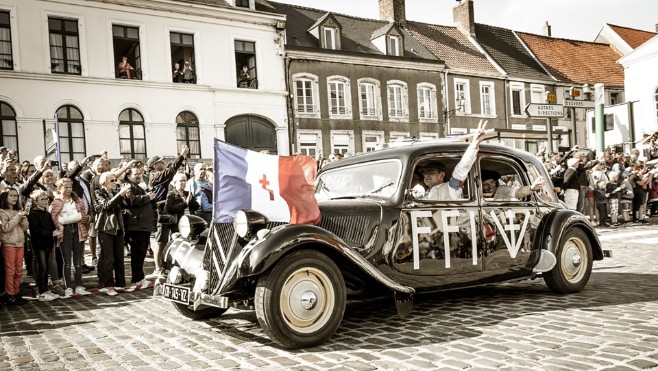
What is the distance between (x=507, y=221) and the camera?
5.84m

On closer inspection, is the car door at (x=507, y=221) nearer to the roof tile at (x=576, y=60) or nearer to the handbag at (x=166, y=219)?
the handbag at (x=166, y=219)

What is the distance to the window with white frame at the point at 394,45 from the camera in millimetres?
28875

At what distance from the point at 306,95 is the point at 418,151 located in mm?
20846

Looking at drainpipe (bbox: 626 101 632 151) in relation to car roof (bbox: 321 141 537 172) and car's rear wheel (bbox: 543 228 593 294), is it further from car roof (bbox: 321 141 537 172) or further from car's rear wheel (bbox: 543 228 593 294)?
car roof (bbox: 321 141 537 172)

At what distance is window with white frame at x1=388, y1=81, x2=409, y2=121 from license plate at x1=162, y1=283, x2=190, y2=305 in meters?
24.4

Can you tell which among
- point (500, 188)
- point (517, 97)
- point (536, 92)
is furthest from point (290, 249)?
point (536, 92)

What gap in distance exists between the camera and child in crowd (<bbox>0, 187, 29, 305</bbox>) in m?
7.33

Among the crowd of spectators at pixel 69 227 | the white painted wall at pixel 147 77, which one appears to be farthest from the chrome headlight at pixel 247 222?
the white painted wall at pixel 147 77

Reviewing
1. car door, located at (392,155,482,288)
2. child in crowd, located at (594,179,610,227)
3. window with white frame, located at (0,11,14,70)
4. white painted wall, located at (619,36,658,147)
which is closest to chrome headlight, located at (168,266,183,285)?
car door, located at (392,155,482,288)

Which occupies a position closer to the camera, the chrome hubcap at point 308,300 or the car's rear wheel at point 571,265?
the chrome hubcap at point 308,300

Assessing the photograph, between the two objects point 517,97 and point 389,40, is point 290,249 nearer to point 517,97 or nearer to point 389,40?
point 389,40

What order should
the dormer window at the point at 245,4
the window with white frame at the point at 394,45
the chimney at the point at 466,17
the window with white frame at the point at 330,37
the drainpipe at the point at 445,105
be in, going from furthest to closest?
the chimney at the point at 466,17 < the drainpipe at the point at 445,105 < the window with white frame at the point at 394,45 < the window with white frame at the point at 330,37 < the dormer window at the point at 245,4

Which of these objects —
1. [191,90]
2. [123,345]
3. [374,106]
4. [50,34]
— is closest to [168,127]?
[191,90]

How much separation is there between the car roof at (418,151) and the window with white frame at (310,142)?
769 inches
